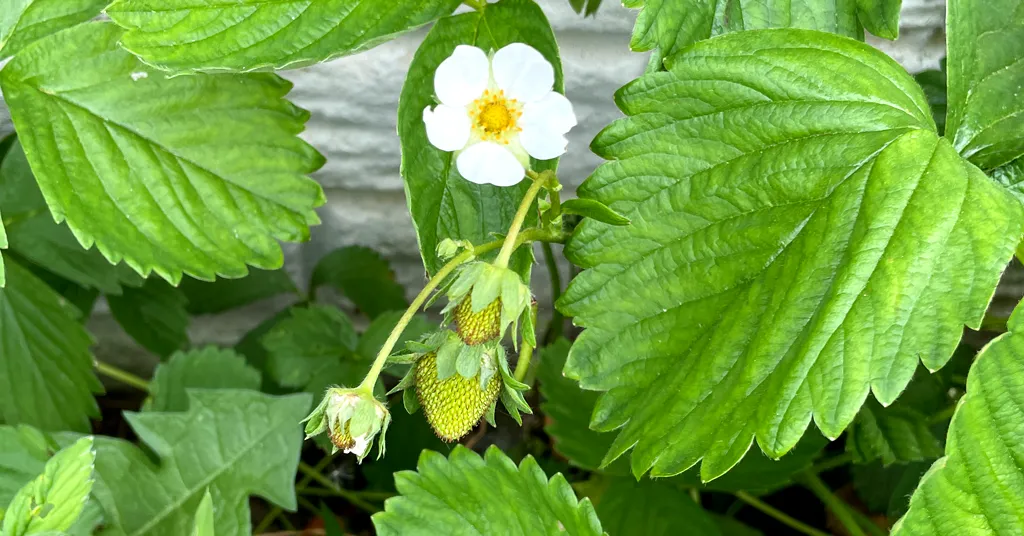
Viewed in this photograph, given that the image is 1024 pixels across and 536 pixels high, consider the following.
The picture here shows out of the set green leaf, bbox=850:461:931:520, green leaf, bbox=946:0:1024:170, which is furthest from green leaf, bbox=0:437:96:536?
green leaf, bbox=850:461:931:520

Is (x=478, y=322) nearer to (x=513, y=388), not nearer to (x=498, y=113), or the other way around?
(x=513, y=388)

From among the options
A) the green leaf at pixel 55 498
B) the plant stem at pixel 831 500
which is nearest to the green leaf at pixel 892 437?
the plant stem at pixel 831 500

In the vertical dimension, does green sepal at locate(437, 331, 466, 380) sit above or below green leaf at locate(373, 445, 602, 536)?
above

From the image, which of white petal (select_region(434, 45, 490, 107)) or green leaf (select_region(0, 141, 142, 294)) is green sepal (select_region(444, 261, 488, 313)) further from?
green leaf (select_region(0, 141, 142, 294))

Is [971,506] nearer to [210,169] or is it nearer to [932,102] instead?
[932,102]

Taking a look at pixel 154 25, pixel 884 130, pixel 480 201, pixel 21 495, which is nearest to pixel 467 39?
pixel 480 201
